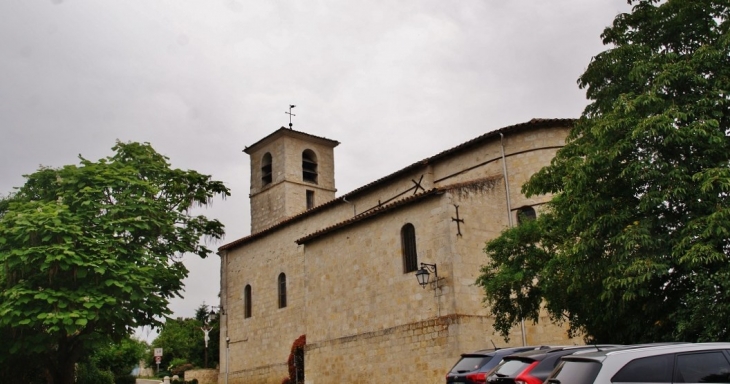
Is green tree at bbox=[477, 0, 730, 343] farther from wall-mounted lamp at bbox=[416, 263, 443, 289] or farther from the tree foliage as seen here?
the tree foliage

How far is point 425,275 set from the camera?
21484 millimetres

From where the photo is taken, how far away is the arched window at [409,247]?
22828mm

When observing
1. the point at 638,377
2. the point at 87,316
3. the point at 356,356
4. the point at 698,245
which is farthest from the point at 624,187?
the point at 87,316

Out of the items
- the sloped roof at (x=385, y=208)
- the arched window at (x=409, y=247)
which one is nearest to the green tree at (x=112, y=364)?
the sloped roof at (x=385, y=208)

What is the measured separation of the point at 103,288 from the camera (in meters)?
22.4

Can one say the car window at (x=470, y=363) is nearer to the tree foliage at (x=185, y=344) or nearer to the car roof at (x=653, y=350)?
the car roof at (x=653, y=350)

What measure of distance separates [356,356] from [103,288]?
8354 mm

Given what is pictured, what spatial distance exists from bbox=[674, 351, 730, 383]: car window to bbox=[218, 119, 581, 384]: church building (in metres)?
12.1

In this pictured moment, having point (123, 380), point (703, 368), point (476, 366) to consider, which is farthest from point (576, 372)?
point (123, 380)

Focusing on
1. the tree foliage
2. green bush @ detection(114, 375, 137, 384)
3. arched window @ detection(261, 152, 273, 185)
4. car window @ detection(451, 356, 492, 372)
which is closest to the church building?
car window @ detection(451, 356, 492, 372)

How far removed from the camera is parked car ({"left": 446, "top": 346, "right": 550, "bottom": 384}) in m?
12.9

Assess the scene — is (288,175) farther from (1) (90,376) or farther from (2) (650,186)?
(2) (650,186)

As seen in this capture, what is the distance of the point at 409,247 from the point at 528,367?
484 inches

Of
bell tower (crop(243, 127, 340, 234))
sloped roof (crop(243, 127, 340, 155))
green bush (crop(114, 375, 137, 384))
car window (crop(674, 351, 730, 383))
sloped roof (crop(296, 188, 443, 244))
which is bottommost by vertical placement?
car window (crop(674, 351, 730, 383))
